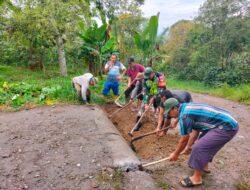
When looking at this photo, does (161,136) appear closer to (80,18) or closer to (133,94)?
(133,94)

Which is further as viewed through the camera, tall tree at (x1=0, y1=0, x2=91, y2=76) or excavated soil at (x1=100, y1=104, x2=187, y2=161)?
tall tree at (x1=0, y1=0, x2=91, y2=76)

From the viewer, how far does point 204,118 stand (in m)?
2.95

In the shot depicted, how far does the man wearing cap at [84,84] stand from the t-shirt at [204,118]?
3827 mm

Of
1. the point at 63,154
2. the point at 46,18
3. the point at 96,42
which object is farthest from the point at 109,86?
the point at 46,18

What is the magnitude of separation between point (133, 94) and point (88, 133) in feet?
6.41

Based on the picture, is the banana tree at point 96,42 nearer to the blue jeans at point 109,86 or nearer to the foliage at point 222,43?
the blue jeans at point 109,86

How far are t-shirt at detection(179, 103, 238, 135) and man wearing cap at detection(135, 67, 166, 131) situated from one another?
6.16ft

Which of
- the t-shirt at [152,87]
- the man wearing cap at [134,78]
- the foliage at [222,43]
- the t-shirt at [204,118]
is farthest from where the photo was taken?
the foliage at [222,43]

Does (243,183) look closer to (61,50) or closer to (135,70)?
(135,70)

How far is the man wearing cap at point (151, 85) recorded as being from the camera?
488 cm

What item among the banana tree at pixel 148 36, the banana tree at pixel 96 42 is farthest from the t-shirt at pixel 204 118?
the banana tree at pixel 96 42

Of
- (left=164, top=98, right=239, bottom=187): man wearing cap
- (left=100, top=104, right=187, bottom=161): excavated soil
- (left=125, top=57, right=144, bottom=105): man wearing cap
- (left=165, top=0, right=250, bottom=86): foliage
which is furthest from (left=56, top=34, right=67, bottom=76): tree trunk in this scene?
(left=165, top=0, right=250, bottom=86): foliage

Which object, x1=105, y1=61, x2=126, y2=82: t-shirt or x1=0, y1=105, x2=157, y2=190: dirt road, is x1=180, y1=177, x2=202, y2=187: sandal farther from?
x1=105, y1=61, x2=126, y2=82: t-shirt

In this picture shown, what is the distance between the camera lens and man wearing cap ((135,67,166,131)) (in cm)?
488
